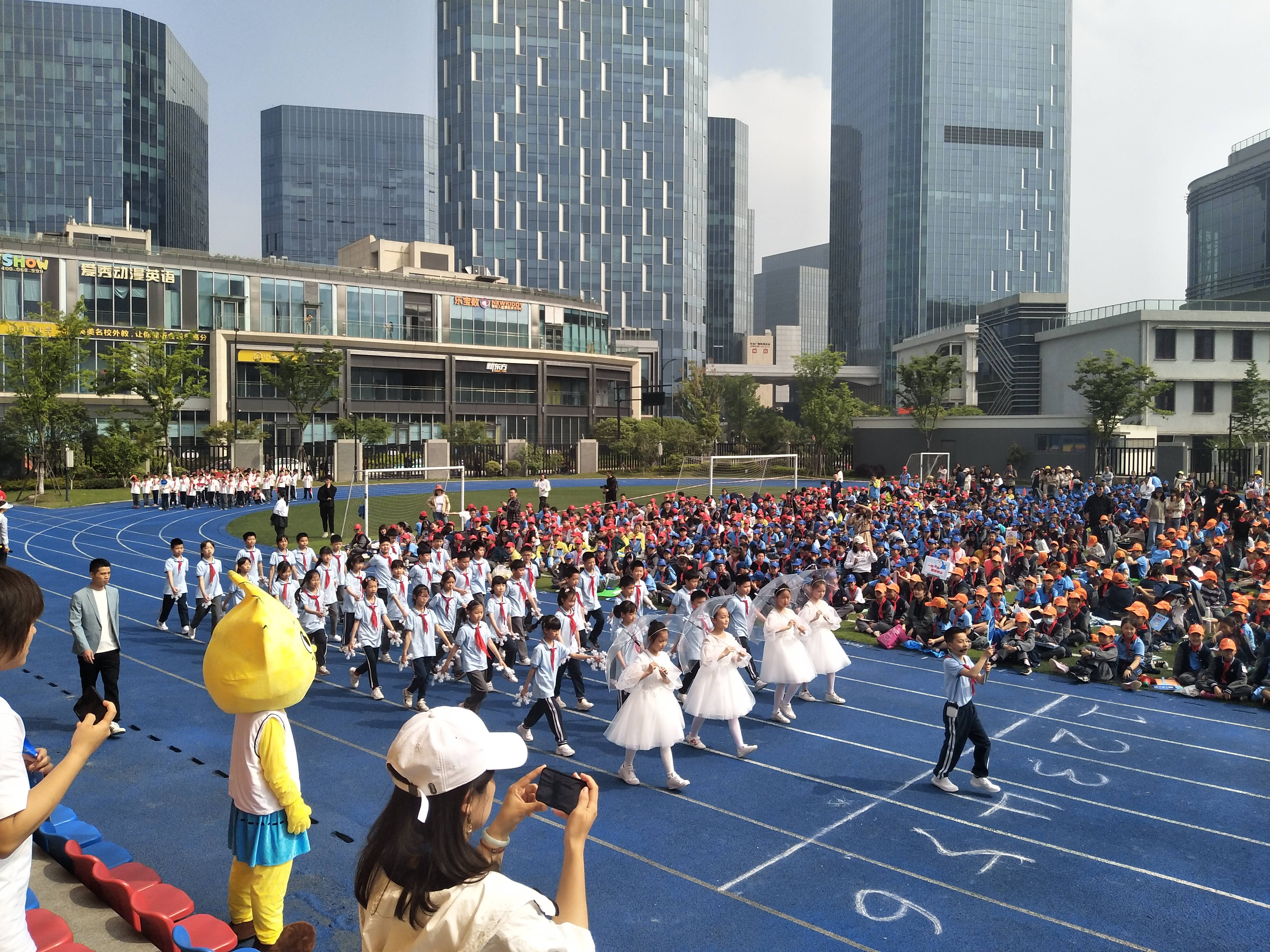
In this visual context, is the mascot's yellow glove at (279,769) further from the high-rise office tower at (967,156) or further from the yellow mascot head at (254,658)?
the high-rise office tower at (967,156)

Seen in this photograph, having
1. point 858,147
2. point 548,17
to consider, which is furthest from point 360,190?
point 858,147

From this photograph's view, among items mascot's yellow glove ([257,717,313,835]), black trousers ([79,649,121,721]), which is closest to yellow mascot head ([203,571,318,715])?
mascot's yellow glove ([257,717,313,835])

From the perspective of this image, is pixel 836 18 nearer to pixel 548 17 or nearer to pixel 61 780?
pixel 548 17

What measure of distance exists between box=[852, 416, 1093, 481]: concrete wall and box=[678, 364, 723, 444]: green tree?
10.5 meters

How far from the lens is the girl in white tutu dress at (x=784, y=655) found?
39.4ft

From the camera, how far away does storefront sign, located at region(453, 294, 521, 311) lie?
66.6 metres

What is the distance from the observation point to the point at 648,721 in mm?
9469

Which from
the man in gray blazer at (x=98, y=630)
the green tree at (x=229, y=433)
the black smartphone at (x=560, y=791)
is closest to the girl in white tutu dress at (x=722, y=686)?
the man in gray blazer at (x=98, y=630)

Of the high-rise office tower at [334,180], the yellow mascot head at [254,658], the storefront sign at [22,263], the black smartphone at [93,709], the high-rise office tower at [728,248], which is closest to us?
the black smartphone at [93,709]

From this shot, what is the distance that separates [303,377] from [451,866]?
181ft

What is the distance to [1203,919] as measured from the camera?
7.14 meters

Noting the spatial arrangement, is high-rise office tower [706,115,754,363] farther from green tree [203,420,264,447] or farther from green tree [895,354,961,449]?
green tree [203,420,264,447]

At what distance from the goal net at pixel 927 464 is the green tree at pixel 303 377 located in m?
34.0

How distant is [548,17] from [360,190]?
1960 inches
